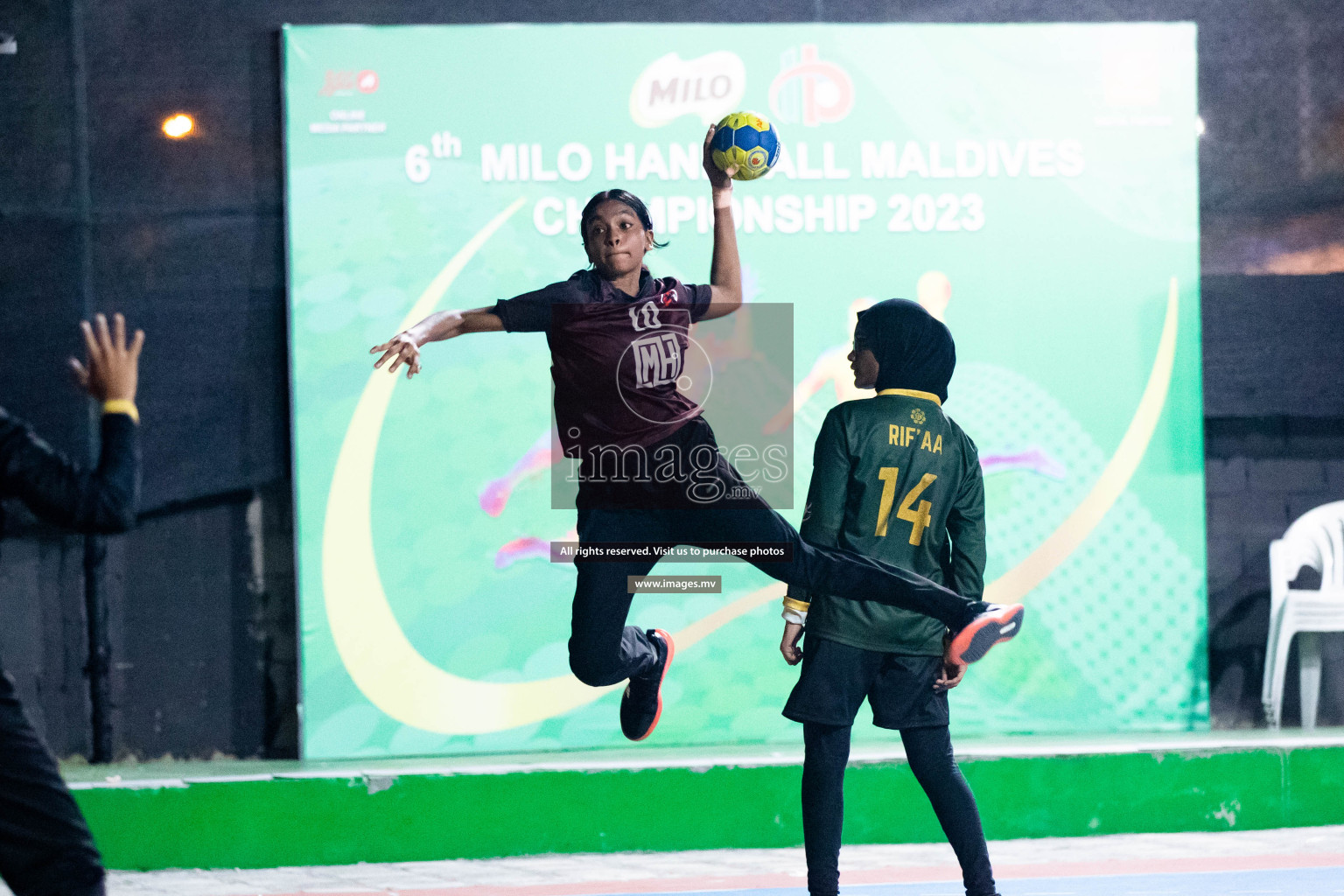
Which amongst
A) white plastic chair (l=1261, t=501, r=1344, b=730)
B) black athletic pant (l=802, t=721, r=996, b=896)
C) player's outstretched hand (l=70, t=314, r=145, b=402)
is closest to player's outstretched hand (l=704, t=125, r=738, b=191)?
black athletic pant (l=802, t=721, r=996, b=896)

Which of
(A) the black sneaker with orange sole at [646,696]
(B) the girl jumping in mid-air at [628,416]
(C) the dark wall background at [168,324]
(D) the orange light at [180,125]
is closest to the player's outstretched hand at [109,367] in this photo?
(B) the girl jumping in mid-air at [628,416]

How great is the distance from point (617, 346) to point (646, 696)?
119 centimetres

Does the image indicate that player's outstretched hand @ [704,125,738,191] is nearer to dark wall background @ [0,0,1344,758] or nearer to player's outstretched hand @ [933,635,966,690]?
player's outstretched hand @ [933,635,966,690]

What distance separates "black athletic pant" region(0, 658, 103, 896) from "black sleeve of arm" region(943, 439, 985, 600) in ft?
7.40

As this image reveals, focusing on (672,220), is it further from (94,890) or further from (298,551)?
(94,890)

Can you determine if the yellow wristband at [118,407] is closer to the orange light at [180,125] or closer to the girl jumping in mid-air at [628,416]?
the girl jumping in mid-air at [628,416]

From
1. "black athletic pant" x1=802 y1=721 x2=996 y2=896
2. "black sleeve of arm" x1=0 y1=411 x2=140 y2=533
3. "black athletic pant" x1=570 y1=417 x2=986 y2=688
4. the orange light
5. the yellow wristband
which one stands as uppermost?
the orange light

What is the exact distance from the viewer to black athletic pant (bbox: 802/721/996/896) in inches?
131

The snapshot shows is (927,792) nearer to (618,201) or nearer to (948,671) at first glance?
(948,671)

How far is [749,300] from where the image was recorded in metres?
5.59

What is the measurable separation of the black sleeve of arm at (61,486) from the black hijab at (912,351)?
2004 millimetres

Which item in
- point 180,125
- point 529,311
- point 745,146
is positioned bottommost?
point 529,311

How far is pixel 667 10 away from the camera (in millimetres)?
5789

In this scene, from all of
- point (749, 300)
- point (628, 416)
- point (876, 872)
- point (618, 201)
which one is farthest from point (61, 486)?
point (749, 300)
